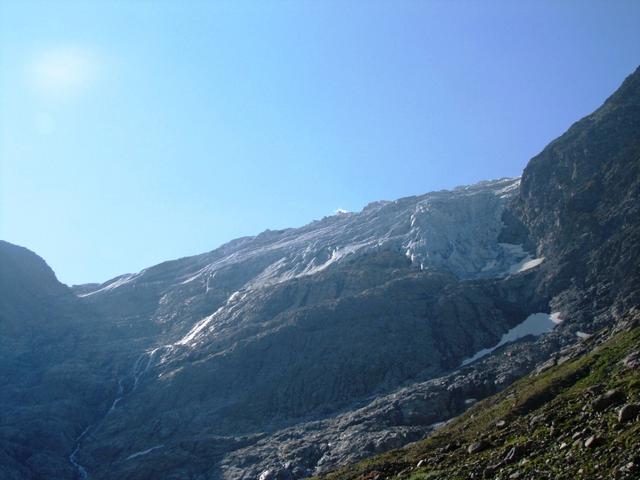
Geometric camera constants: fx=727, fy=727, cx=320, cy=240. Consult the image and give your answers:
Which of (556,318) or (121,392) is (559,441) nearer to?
(556,318)

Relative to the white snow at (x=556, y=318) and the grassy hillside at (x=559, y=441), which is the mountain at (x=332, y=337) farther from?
the grassy hillside at (x=559, y=441)

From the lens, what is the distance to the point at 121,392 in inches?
5226

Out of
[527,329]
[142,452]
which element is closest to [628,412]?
[142,452]

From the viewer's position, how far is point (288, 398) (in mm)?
112812

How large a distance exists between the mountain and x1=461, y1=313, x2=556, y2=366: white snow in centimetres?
37

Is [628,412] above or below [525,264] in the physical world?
below

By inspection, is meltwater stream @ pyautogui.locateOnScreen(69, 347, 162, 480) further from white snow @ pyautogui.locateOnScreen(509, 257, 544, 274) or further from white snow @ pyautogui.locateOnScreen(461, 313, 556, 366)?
white snow @ pyautogui.locateOnScreen(509, 257, 544, 274)

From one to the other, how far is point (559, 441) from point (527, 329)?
285 feet

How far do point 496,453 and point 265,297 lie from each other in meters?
120

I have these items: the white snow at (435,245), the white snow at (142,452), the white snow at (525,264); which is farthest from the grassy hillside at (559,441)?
the white snow at (435,245)

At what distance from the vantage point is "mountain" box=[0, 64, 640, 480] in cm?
9775

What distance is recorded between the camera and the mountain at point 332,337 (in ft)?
321

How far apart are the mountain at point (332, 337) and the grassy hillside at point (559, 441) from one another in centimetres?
2784

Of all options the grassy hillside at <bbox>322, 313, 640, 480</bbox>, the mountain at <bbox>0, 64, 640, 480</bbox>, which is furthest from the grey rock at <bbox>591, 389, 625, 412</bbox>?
the mountain at <bbox>0, 64, 640, 480</bbox>
